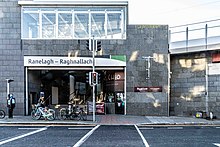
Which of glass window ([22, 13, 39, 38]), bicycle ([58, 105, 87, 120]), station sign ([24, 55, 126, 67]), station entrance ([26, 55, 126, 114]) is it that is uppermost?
glass window ([22, 13, 39, 38])

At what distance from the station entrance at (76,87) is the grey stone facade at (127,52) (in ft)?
2.37

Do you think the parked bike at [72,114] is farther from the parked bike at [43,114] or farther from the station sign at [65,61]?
the station sign at [65,61]

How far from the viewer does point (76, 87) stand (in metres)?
23.4

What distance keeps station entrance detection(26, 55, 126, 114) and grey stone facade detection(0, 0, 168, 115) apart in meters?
0.72

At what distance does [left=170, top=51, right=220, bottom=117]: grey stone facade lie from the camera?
738 inches

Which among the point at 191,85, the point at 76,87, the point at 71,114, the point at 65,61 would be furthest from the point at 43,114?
the point at 191,85

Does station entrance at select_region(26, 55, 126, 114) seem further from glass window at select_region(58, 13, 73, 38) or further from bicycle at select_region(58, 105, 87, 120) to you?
bicycle at select_region(58, 105, 87, 120)

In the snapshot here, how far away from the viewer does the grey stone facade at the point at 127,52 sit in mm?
19891

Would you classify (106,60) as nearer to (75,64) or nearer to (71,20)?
(75,64)

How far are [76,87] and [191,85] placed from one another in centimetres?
975

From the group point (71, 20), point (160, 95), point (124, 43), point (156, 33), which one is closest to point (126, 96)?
point (160, 95)

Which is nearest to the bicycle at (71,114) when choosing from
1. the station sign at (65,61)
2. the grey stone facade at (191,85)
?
the station sign at (65,61)

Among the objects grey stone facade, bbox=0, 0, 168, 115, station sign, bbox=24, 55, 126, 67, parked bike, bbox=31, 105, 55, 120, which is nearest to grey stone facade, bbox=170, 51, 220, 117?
grey stone facade, bbox=0, 0, 168, 115

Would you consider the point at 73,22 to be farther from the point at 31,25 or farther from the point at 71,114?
the point at 71,114
